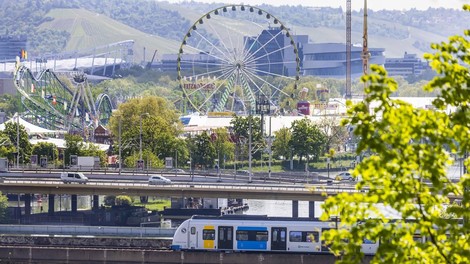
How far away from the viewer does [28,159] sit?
4914 inches

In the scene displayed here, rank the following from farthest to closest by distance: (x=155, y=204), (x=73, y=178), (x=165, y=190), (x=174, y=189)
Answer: (x=155, y=204)
(x=73, y=178)
(x=174, y=189)
(x=165, y=190)

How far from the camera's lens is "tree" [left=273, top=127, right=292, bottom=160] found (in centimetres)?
14325

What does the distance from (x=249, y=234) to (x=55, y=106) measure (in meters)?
128

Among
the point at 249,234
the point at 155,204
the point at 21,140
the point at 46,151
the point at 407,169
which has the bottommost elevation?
the point at 155,204

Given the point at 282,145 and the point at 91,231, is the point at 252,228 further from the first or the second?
the point at 282,145

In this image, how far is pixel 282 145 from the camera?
143m

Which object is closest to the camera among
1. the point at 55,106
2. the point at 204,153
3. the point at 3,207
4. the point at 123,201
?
the point at 3,207

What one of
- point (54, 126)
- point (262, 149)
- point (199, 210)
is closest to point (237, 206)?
point (199, 210)

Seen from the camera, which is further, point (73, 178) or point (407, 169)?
point (73, 178)

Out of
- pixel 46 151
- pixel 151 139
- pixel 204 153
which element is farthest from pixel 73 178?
pixel 204 153

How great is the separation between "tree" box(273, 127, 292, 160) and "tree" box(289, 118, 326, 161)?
0.49 metres

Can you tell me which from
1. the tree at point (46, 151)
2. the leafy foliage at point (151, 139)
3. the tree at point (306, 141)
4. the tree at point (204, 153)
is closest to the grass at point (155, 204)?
the leafy foliage at point (151, 139)

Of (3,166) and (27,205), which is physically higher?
(3,166)

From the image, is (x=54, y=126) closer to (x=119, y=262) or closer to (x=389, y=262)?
(x=119, y=262)
